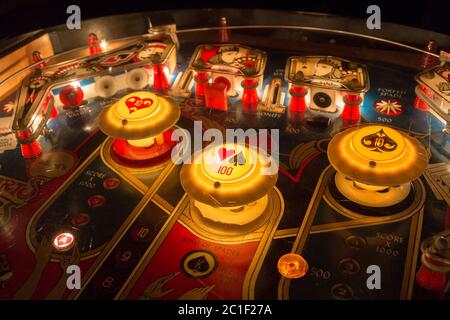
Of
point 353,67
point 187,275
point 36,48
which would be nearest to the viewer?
point 187,275

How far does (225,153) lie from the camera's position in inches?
111

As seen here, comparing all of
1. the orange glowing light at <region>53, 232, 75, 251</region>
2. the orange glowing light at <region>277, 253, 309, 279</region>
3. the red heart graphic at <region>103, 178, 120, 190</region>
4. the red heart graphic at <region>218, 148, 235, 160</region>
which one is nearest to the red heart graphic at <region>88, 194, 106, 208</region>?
the red heart graphic at <region>103, 178, 120, 190</region>

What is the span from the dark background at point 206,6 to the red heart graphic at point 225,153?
2196 mm

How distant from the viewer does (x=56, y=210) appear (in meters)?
3.00

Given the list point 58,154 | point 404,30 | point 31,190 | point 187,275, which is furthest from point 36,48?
point 404,30

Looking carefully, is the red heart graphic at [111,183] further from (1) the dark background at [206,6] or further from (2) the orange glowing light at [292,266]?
(1) the dark background at [206,6]

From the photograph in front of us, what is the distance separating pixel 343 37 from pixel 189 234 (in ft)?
8.29

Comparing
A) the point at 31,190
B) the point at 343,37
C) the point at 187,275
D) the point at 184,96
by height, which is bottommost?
the point at 187,275

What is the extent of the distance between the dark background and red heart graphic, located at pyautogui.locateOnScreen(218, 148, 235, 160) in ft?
7.21

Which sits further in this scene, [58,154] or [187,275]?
[58,154]

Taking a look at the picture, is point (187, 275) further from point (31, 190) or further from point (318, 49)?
point (318, 49)

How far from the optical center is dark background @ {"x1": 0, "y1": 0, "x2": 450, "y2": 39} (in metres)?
4.20

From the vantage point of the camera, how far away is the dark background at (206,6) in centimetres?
420

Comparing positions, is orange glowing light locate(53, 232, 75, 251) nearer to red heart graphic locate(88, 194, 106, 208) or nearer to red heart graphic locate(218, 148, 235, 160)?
red heart graphic locate(88, 194, 106, 208)
